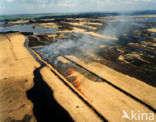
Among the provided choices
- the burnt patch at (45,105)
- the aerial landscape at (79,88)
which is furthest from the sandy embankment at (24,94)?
the burnt patch at (45,105)

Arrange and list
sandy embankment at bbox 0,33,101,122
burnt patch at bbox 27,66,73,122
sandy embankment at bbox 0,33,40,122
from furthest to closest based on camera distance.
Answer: sandy embankment at bbox 0,33,40,122
sandy embankment at bbox 0,33,101,122
burnt patch at bbox 27,66,73,122

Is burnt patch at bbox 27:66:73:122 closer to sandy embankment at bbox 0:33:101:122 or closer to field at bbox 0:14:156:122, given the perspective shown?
field at bbox 0:14:156:122

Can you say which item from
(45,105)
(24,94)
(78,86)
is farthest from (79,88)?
(24,94)

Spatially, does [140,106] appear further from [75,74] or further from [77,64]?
[77,64]

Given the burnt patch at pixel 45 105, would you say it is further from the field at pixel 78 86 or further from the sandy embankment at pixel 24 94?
the sandy embankment at pixel 24 94

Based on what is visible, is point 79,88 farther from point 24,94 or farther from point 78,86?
point 24,94

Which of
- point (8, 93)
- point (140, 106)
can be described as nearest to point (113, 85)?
point (140, 106)

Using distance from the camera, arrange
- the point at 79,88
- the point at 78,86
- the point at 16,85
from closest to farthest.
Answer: the point at 79,88 < the point at 78,86 < the point at 16,85

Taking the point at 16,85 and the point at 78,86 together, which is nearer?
the point at 78,86

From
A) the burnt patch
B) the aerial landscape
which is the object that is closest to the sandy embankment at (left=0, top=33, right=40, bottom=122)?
the aerial landscape
